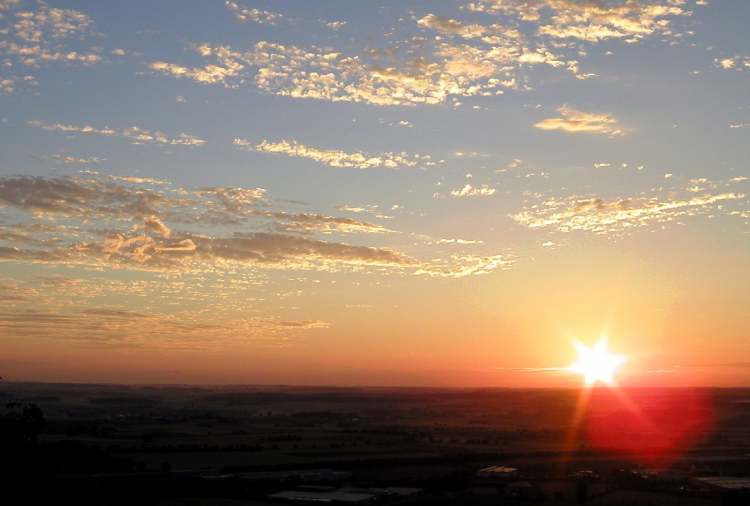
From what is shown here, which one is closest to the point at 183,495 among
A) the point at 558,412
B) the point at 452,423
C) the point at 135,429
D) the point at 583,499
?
the point at 583,499

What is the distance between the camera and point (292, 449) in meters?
78.3

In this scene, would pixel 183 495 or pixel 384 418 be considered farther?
pixel 384 418

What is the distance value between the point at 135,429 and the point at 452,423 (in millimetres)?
47060

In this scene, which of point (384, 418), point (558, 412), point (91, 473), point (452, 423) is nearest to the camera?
point (91, 473)

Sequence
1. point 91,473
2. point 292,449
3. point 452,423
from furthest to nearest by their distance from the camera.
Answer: point 452,423, point 292,449, point 91,473

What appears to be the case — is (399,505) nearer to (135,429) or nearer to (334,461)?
(334,461)

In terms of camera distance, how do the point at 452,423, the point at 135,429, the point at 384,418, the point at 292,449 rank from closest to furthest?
the point at 292,449 → the point at 135,429 → the point at 452,423 → the point at 384,418

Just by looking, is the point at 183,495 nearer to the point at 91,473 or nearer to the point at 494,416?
the point at 91,473

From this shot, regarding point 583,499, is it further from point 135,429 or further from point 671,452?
point 135,429

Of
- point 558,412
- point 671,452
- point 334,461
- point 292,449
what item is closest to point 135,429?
point 292,449

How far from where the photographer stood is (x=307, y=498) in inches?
1811

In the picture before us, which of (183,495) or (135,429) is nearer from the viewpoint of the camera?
(183,495)

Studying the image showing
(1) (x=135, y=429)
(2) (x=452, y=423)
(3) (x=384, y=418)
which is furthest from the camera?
(3) (x=384, y=418)

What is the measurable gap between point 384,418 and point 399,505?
316ft
